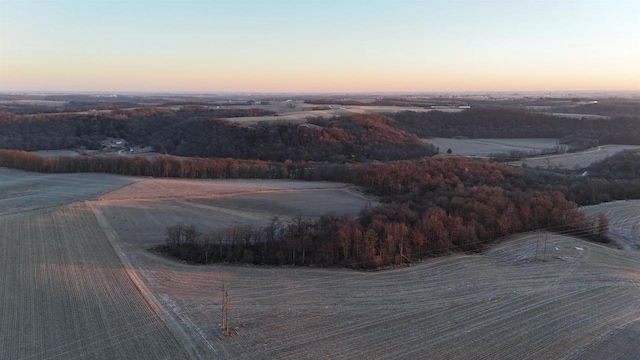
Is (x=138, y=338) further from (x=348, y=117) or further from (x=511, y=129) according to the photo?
(x=511, y=129)

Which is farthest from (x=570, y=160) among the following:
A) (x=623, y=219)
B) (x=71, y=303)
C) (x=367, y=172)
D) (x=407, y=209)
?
(x=71, y=303)

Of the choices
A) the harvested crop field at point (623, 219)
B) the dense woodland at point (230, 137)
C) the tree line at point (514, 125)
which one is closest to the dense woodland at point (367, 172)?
the dense woodland at point (230, 137)

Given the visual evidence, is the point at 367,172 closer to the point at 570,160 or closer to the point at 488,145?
the point at 570,160

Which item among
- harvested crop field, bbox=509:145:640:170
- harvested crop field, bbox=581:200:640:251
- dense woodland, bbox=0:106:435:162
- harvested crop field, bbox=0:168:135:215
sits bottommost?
harvested crop field, bbox=581:200:640:251

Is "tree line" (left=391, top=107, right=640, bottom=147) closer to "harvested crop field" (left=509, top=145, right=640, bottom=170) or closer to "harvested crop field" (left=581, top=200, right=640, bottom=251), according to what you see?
"harvested crop field" (left=509, top=145, right=640, bottom=170)

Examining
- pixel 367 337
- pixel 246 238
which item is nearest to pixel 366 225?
pixel 246 238

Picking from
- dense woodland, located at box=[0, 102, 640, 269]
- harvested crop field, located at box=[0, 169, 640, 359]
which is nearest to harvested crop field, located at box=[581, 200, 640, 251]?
dense woodland, located at box=[0, 102, 640, 269]

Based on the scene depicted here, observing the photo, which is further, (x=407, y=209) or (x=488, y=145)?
(x=488, y=145)
